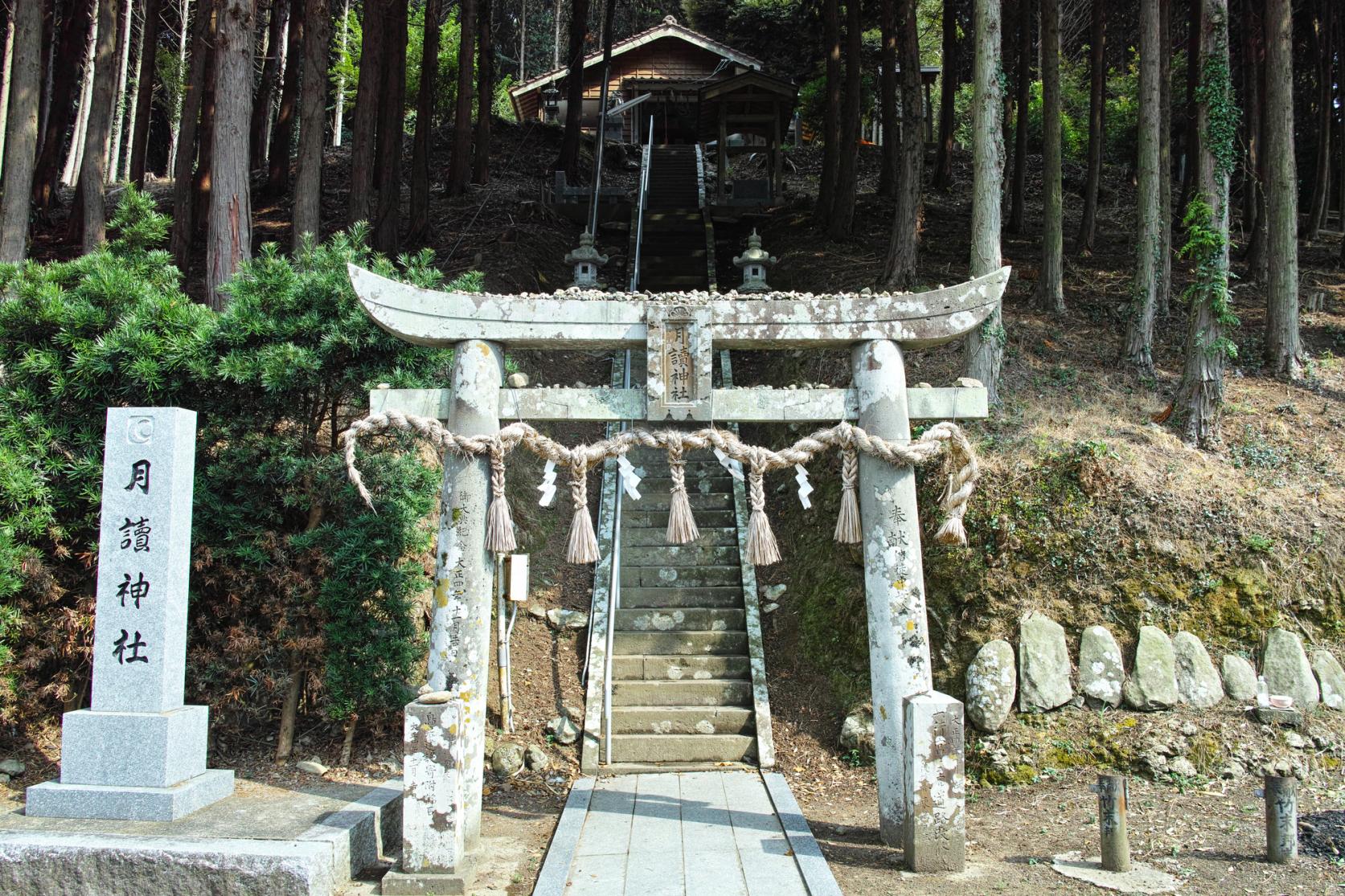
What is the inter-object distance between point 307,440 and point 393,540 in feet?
4.18

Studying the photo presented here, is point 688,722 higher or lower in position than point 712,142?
lower

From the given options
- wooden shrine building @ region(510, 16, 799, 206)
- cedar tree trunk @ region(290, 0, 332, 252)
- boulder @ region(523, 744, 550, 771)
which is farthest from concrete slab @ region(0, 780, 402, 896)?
wooden shrine building @ region(510, 16, 799, 206)

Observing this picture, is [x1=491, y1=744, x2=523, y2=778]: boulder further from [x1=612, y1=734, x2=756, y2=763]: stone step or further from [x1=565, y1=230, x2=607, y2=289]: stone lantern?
[x1=565, y1=230, x2=607, y2=289]: stone lantern

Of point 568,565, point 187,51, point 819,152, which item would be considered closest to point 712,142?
point 819,152

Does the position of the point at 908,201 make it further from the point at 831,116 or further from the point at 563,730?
the point at 563,730

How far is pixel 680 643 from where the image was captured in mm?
9312

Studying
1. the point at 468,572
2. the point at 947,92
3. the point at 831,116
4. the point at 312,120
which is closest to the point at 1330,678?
the point at 468,572

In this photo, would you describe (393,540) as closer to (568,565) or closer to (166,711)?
(166,711)

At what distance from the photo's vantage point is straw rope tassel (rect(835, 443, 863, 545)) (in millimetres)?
6309

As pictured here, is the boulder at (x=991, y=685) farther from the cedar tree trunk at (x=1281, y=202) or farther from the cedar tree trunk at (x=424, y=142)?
the cedar tree trunk at (x=424, y=142)

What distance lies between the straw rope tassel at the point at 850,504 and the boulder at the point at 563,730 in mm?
3542

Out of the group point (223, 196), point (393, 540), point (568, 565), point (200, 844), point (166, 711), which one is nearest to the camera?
point (200, 844)

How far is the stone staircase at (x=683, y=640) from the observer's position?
834 centimetres

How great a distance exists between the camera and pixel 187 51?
959 inches
